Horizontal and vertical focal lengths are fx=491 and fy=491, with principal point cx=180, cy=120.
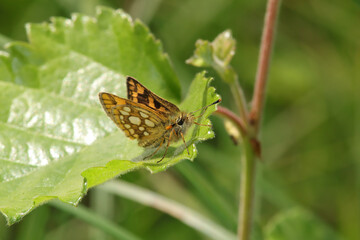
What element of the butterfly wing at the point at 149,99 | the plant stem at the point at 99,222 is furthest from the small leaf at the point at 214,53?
the plant stem at the point at 99,222

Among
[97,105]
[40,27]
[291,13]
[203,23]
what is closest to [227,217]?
[97,105]

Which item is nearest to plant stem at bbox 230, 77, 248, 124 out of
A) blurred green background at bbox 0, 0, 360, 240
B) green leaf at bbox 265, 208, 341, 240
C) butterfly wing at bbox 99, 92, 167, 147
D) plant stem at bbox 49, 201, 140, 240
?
butterfly wing at bbox 99, 92, 167, 147

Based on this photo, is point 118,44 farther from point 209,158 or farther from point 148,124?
point 209,158

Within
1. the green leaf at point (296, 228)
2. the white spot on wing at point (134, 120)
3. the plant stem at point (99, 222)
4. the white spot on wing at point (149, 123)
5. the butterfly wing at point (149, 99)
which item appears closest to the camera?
the butterfly wing at point (149, 99)

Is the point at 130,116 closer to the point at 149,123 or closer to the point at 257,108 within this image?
the point at 149,123

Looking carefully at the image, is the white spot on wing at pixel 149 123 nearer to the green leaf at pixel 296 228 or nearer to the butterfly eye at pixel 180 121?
the butterfly eye at pixel 180 121
